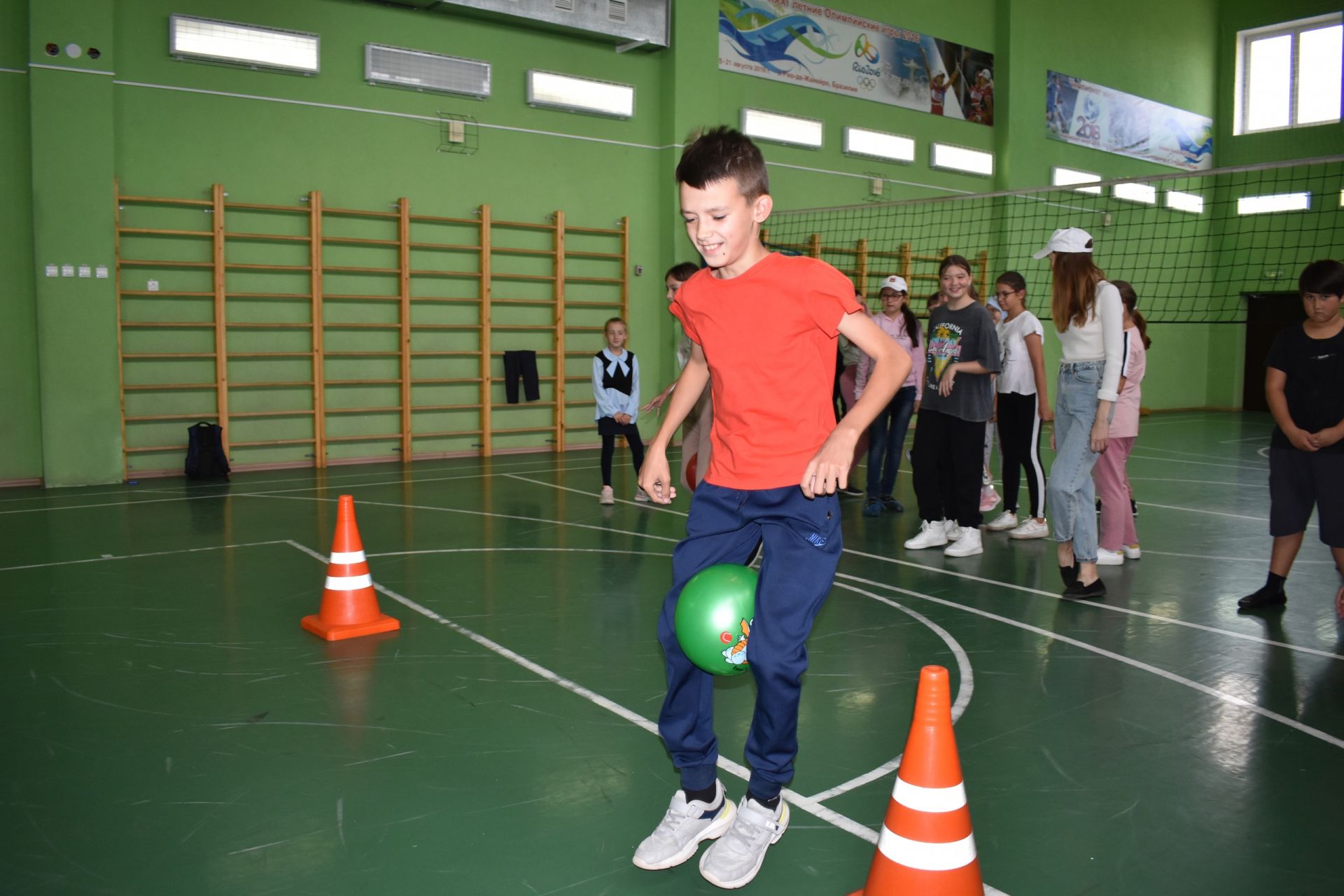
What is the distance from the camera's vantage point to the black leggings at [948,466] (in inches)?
241

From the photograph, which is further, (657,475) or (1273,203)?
(1273,203)

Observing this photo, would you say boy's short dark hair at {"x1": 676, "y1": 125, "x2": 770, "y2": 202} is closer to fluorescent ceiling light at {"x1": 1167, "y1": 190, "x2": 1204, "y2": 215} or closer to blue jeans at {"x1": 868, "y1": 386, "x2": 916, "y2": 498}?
blue jeans at {"x1": 868, "y1": 386, "x2": 916, "y2": 498}

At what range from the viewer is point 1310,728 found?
3377mm

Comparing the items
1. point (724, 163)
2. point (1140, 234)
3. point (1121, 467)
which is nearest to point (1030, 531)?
point (1121, 467)

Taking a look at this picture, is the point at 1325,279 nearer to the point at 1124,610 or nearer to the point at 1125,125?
the point at 1124,610

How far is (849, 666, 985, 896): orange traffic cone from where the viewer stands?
6.39 feet

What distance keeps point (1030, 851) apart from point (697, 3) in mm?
11859

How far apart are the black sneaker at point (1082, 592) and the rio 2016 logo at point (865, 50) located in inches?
440

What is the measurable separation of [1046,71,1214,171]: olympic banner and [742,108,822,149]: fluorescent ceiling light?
5383 millimetres

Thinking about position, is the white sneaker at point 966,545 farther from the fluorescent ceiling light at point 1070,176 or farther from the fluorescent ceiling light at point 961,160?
the fluorescent ceiling light at point 1070,176

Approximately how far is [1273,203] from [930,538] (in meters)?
16.6

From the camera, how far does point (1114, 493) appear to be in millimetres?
5863

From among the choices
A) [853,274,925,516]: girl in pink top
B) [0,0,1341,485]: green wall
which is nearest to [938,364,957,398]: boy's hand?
[853,274,925,516]: girl in pink top

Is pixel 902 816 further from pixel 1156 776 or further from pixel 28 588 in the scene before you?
pixel 28 588
